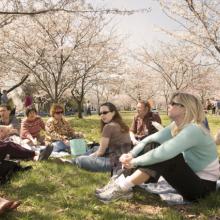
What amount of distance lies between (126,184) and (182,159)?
2.42 ft

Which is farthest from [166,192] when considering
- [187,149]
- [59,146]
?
[59,146]

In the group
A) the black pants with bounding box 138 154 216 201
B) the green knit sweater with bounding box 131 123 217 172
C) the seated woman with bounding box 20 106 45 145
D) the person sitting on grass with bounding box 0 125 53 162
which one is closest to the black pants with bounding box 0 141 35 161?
the person sitting on grass with bounding box 0 125 53 162

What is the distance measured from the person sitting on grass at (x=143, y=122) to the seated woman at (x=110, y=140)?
1.86 metres

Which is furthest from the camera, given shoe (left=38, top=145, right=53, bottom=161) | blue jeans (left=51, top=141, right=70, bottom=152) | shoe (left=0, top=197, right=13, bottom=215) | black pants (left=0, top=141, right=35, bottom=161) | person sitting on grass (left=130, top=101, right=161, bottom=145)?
blue jeans (left=51, top=141, right=70, bottom=152)

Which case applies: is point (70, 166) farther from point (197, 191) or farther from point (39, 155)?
point (197, 191)

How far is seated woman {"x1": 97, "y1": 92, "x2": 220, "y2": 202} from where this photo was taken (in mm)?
4043

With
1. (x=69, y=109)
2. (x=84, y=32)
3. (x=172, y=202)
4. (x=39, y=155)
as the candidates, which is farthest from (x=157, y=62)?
(x=172, y=202)

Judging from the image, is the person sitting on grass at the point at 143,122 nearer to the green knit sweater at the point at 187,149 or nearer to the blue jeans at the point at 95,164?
the blue jeans at the point at 95,164

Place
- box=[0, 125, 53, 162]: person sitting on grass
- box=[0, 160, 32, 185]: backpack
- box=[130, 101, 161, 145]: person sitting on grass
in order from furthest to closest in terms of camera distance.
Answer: box=[130, 101, 161, 145]: person sitting on grass < box=[0, 125, 53, 162]: person sitting on grass < box=[0, 160, 32, 185]: backpack

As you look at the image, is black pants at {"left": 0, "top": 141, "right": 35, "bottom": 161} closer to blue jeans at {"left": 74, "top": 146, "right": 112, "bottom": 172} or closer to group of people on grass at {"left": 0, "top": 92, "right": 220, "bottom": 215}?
group of people on grass at {"left": 0, "top": 92, "right": 220, "bottom": 215}

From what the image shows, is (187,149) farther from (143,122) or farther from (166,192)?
(143,122)

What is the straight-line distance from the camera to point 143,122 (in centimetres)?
820

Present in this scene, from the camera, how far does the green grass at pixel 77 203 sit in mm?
4086

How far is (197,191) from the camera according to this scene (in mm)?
4371
